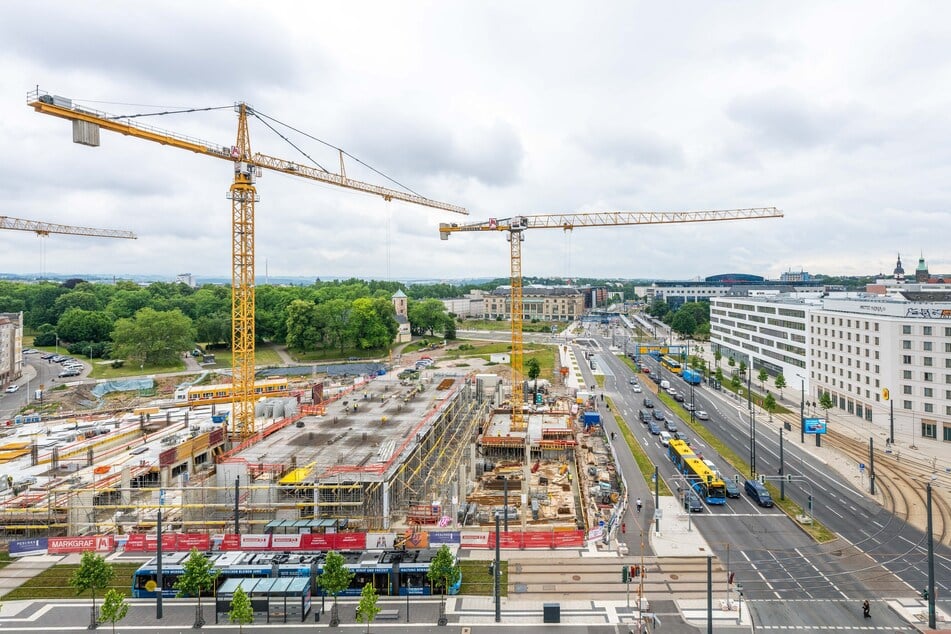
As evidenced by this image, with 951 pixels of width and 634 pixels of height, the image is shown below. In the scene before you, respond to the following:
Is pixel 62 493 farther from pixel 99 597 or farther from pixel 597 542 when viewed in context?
pixel 597 542

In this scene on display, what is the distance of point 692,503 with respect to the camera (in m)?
37.8

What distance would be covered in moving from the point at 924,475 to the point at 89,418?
84.3m

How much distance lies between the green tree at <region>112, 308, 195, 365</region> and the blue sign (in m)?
70.2

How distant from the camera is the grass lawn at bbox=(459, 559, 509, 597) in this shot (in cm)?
2738

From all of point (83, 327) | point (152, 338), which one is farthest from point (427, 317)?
point (83, 327)

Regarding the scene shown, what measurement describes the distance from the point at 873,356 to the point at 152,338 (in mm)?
107125

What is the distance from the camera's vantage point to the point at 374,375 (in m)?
96.5

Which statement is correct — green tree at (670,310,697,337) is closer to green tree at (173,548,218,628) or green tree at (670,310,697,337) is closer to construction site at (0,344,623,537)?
construction site at (0,344,623,537)

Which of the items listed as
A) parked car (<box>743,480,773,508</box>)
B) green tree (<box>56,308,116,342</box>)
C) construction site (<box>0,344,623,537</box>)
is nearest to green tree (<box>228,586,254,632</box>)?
construction site (<box>0,344,623,537</box>)

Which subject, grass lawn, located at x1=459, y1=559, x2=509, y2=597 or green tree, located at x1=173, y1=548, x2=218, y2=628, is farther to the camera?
grass lawn, located at x1=459, y1=559, x2=509, y2=597

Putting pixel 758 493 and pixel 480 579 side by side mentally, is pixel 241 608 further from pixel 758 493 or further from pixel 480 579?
pixel 758 493

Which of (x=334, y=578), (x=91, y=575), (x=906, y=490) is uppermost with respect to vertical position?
(x=334, y=578)

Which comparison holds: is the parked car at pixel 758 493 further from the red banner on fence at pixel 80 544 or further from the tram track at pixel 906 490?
the red banner on fence at pixel 80 544

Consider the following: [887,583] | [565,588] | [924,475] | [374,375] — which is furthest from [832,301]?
[374,375]
